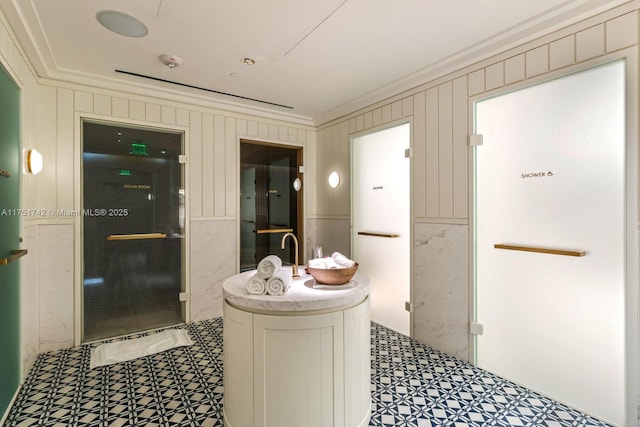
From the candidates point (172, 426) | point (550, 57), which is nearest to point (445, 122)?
point (550, 57)

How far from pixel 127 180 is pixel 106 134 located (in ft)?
1.69

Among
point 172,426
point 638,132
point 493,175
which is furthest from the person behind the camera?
point 493,175

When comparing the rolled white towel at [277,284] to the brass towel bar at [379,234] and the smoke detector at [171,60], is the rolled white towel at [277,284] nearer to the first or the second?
the brass towel bar at [379,234]

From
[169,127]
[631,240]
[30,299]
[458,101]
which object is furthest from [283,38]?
[30,299]

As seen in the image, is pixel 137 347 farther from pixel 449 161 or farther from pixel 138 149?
pixel 449 161

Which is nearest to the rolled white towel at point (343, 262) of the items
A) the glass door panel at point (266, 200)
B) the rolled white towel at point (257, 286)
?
the rolled white towel at point (257, 286)

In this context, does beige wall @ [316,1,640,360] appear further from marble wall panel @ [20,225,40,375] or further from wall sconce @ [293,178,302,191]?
marble wall panel @ [20,225,40,375]

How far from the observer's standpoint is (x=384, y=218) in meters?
3.76

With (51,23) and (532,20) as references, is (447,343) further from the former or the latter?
(51,23)

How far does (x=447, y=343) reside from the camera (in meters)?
2.99

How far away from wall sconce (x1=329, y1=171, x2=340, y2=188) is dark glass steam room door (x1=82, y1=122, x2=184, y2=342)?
1.91 m

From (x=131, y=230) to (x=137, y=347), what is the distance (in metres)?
1.22

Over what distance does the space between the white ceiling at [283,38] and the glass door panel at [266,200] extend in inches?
47.5

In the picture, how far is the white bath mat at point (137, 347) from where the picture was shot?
288 centimetres
